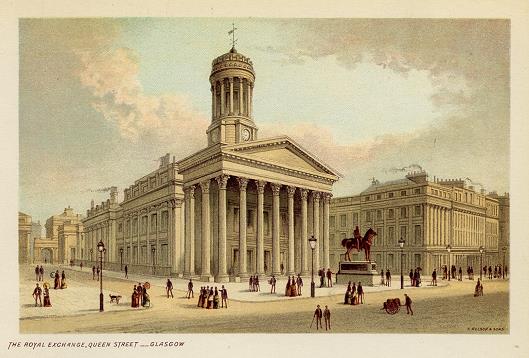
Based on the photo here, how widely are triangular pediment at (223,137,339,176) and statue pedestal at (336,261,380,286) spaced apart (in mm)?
3551

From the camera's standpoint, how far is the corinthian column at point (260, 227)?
69.6 ft

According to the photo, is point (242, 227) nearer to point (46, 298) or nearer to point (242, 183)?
point (242, 183)

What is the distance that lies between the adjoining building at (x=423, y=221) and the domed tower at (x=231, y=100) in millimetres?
4369

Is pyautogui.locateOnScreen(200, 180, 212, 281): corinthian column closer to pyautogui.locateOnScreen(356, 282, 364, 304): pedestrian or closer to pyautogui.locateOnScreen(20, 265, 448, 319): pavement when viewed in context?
pyautogui.locateOnScreen(20, 265, 448, 319): pavement

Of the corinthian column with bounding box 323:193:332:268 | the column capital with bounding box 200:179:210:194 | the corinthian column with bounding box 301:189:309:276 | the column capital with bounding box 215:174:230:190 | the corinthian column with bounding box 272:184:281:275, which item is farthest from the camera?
the corinthian column with bounding box 301:189:309:276

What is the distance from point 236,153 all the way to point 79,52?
24.4 ft

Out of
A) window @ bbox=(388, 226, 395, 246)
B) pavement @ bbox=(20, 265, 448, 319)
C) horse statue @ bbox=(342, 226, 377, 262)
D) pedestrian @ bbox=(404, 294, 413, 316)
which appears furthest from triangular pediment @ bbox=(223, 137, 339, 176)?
pedestrian @ bbox=(404, 294, 413, 316)

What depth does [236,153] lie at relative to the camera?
2044 centimetres

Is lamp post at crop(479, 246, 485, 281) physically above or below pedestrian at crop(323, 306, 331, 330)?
above

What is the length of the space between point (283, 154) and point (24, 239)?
9073mm

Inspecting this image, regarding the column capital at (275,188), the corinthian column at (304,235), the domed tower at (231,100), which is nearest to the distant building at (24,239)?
the domed tower at (231,100)

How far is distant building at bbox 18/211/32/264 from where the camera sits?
1460 centimetres
